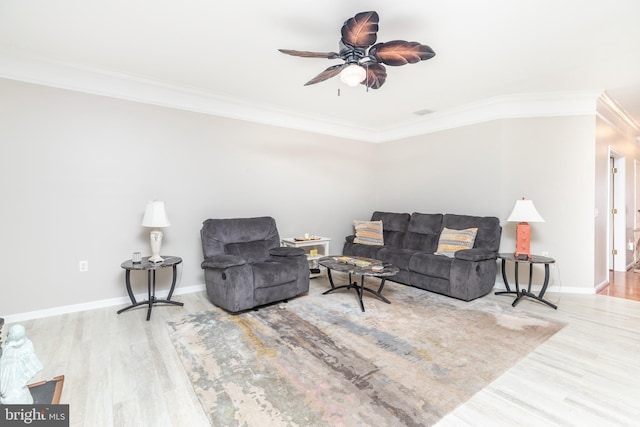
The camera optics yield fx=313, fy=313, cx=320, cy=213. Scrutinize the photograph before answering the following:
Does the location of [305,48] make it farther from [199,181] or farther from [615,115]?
[615,115]

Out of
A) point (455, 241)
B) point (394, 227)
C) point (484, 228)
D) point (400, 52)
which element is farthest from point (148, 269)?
point (484, 228)

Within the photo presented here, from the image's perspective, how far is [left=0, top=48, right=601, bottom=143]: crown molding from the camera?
3.05m

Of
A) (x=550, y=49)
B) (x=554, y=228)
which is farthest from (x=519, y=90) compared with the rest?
(x=554, y=228)

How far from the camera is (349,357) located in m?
2.36

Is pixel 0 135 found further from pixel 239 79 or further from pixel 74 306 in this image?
pixel 239 79

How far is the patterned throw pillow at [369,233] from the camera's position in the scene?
488cm

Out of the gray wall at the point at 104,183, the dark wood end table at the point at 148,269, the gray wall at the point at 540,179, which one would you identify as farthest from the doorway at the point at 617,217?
the dark wood end table at the point at 148,269

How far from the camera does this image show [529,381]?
2.06 meters

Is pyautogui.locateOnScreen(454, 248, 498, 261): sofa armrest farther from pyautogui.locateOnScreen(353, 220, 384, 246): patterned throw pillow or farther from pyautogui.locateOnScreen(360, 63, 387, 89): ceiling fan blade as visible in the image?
pyautogui.locateOnScreen(360, 63, 387, 89): ceiling fan blade

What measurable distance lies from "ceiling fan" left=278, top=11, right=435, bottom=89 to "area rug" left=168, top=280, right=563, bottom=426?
2071 mm

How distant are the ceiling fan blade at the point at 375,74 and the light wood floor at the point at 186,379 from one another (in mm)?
2398

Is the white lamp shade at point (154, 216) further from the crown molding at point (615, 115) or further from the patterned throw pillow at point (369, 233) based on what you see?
the crown molding at point (615, 115)

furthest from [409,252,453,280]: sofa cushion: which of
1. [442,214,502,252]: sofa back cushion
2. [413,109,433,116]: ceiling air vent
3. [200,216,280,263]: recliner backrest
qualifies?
[413,109,433,116]: ceiling air vent

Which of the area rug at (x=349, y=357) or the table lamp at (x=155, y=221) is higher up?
the table lamp at (x=155, y=221)
